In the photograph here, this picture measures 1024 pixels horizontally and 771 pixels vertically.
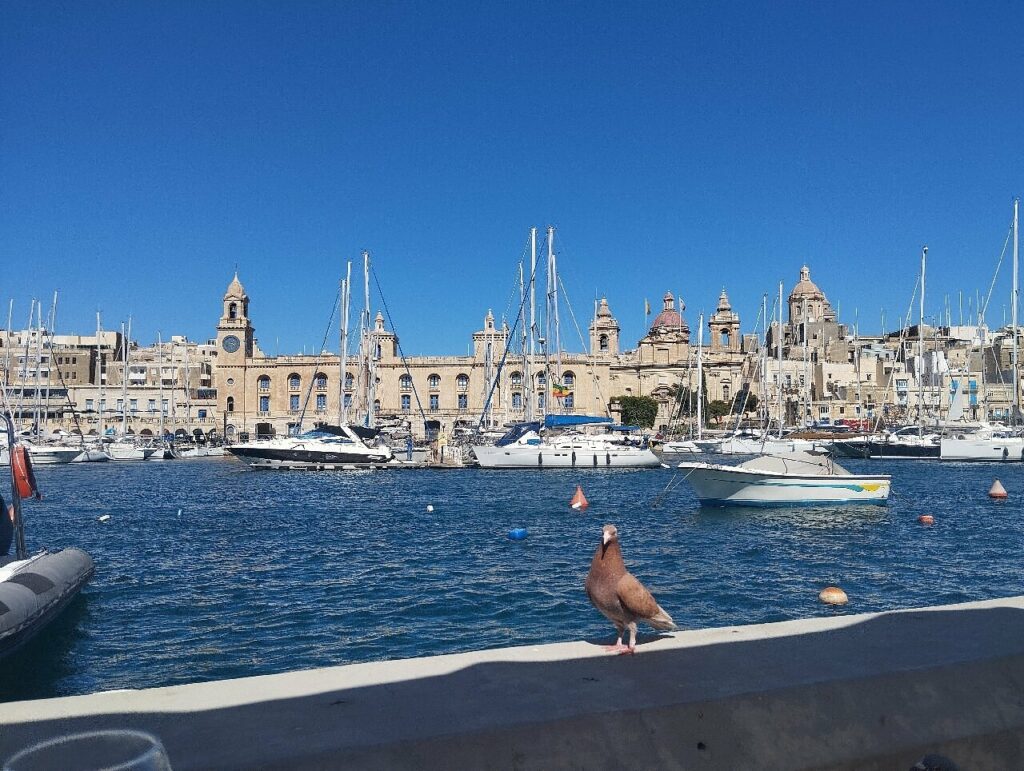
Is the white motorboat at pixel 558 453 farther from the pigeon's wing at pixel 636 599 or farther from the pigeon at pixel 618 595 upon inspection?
the pigeon's wing at pixel 636 599

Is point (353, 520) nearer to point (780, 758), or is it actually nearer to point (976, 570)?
→ point (976, 570)

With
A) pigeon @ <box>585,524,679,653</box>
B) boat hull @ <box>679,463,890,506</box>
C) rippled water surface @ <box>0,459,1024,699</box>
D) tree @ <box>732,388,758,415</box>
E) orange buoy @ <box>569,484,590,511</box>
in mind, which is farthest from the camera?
tree @ <box>732,388,758,415</box>

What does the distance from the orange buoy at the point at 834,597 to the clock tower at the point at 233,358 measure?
254 ft

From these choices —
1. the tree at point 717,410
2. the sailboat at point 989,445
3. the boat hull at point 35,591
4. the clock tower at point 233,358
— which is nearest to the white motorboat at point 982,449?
the sailboat at point 989,445

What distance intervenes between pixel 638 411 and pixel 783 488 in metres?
56.8

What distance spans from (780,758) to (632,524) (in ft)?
60.2

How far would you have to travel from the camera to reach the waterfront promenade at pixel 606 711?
3.34m

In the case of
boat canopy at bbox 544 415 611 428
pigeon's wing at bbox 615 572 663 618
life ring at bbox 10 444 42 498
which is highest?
boat canopy at bbox 544 415 611 428

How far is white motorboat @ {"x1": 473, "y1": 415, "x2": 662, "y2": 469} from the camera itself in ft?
143

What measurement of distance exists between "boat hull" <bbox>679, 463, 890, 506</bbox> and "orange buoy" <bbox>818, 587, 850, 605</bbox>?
403 inches

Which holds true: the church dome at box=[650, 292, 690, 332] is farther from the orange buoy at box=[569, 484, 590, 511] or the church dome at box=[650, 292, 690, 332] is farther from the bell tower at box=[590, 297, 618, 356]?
the orange buoy at box=[569, 484, 590, 511]

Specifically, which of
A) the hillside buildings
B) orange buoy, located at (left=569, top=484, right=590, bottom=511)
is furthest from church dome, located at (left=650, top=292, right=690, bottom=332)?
orange buoy, located at (left=569, top=484, right=590, bottom=511)

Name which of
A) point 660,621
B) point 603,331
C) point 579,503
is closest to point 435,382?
point 603,331

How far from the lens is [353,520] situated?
23.6 meters
